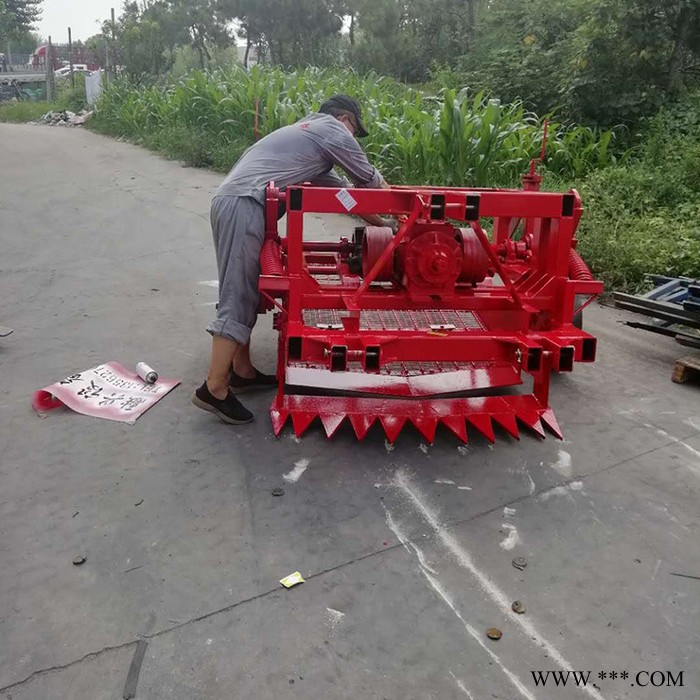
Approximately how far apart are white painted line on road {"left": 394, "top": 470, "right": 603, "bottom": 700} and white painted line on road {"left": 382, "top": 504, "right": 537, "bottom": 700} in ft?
0.45

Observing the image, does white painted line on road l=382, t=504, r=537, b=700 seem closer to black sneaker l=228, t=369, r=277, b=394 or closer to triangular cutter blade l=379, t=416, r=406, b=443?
triangular cutter blade l=379, t=416, r=406, b=443

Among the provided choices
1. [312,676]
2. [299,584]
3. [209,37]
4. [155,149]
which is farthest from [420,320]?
[209,37]

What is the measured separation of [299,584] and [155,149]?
13078 mm

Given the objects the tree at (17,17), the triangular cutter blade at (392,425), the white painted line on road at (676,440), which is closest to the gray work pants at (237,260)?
the triangular cutter blade at (392,425)

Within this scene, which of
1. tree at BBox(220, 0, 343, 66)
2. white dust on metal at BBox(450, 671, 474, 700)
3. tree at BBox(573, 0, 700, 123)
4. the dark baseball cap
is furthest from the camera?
tree at BBox(220, 0, 343, 66)

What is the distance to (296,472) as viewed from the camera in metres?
3.33

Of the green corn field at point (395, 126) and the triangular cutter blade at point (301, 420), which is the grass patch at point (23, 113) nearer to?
the green corn field at point (395, 126)

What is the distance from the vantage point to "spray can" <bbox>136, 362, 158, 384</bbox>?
4.23 metres

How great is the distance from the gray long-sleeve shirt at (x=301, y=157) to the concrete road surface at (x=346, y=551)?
1.25 meters

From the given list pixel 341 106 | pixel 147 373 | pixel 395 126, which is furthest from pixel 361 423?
pixel 395 126

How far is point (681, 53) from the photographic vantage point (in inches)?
388

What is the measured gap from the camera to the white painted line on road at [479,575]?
2291mm

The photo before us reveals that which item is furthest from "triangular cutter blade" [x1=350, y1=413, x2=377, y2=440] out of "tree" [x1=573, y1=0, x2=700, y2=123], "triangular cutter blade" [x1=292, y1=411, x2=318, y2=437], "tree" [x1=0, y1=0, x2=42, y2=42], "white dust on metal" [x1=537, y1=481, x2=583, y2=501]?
"tree" [x1=0, y1=0, x2=42, y2=42]

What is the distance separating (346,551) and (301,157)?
2.15m
